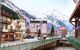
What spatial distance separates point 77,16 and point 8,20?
98.4ft

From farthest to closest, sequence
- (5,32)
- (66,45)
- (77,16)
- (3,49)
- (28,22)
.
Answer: (28,22), (66,45), (5,32), (77,16), (3,49)

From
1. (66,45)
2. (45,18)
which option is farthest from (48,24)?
(66,45)

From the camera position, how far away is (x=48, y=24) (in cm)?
Answer: 13725

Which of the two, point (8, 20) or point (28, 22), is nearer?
point (8, 20)

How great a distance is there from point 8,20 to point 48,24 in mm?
73477

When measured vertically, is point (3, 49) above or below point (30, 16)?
below

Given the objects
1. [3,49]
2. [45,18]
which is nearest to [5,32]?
[3,49]

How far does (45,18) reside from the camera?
135m

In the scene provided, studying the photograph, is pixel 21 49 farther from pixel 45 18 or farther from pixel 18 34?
pixel 45 18

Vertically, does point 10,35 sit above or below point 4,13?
below

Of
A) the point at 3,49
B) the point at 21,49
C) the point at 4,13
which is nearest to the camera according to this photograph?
the point at 3,49

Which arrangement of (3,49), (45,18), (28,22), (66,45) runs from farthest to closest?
(45,18), (28,22), (66,45), (3,49)

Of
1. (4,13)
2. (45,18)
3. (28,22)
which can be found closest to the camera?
(4,13)

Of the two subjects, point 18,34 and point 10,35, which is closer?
point 10,35
